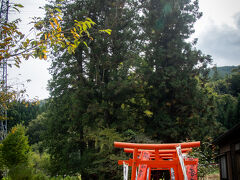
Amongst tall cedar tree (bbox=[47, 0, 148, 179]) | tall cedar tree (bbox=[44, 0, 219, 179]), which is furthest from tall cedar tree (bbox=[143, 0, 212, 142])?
tall cedar tree (bbox=[47, 0, 148, 179])

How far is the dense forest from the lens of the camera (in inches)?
584

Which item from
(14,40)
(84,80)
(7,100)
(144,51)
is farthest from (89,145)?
(14,40)

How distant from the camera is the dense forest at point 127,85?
48.7ft

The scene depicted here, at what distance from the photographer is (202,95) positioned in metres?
15.4

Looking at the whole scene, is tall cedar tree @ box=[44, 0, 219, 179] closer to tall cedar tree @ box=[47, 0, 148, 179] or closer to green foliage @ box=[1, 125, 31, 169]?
tall cedar tree @ box=[47, 0, 148, 179]

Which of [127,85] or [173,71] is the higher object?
[173,71]

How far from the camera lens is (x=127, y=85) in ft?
47.4

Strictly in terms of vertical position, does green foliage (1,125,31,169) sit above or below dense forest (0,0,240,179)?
below

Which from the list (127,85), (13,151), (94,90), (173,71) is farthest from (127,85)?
(13,151)

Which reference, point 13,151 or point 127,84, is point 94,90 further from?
point 13,151

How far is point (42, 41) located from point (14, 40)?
1.76 ft

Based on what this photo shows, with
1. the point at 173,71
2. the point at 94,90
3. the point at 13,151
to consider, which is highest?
the point at 173,71

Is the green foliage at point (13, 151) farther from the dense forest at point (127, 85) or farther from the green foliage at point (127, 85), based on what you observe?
the green foliage at point (127, 85)

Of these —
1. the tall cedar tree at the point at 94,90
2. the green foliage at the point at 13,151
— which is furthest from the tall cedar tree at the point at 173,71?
the green foliage at the point at 13,151
